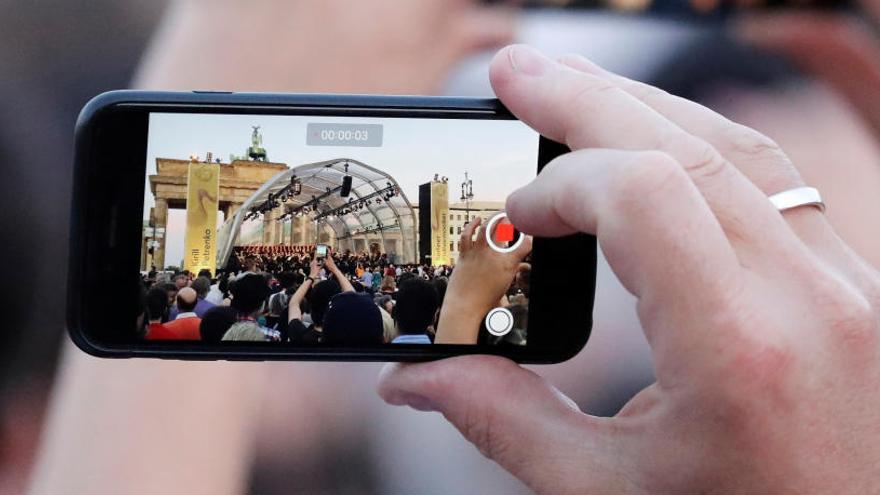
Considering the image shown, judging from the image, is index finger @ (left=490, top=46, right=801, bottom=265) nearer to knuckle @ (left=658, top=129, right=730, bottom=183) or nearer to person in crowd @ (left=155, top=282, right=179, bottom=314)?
knuckle @ (left=658, top=129, right=730, bottom=183)

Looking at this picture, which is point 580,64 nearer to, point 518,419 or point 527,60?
point 527,60

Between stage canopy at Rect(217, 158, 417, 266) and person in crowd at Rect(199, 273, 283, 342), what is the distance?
0.03 m

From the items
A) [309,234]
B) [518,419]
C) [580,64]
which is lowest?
[518,419]

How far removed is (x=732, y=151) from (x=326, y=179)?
0.85 ft

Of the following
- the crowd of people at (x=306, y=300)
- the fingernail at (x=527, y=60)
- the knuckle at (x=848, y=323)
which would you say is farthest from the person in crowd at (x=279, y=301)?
the knuckle at (x=848, y=323)

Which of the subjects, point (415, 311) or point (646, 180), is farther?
point (415, 311)

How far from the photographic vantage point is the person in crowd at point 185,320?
418 millimetres

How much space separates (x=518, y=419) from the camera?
0.37 meters

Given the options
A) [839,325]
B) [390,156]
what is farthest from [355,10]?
[839,325]

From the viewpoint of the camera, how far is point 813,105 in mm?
900

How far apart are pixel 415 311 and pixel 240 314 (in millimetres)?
119

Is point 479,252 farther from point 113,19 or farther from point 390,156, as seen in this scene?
point 113,19

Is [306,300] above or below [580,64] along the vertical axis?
below

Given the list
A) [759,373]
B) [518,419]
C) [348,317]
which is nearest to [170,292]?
[348,317]
